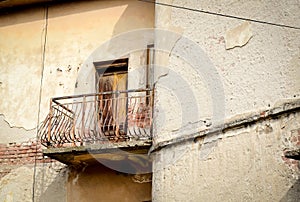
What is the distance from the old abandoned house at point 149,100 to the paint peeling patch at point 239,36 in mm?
15

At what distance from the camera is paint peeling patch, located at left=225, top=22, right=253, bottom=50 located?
767cm

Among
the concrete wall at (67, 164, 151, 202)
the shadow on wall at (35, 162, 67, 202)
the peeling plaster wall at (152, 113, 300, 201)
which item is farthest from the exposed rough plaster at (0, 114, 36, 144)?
the peeling plaster wall at (152, 113, 300, 201)

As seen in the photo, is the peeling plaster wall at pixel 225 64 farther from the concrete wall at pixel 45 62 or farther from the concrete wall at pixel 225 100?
the concrete wall at pixel 45 62

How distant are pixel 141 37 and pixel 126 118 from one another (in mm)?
1468

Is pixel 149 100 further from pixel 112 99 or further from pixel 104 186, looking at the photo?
pixel 104 186

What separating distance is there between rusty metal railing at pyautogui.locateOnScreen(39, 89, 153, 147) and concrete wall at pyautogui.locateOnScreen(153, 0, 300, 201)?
0.74 metres

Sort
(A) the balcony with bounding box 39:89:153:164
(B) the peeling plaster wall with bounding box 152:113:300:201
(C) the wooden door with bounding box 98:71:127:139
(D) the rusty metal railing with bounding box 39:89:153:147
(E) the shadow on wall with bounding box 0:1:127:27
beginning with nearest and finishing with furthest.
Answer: (B) the peeling plaster wall with bounding box 152:113:300:201
(A) the balcony with bounding box 39:89:153:164
(D) the rusty metal railing with bounding box 39:89:153:147
(C) the wooden door with bounding box 98:71:127:139
(E) the shadow on wall with bounding box 0:1:127:27

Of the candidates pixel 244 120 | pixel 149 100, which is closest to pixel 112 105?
pixel 149 100

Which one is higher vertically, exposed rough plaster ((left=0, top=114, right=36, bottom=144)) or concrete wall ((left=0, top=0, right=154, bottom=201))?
concrete wall ((left=0, top=0, right=154, bottom=201))

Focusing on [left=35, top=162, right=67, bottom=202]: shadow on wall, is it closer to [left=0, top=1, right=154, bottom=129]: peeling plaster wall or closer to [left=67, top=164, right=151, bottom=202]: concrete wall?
[left=67, top=164, right=151, bottom=202]: concrete wall

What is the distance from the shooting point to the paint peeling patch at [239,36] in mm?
7672

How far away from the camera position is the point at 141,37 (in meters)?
9.98

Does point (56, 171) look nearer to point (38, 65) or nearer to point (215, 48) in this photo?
point (38, 65)

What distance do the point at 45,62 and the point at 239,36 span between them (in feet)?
13.7
